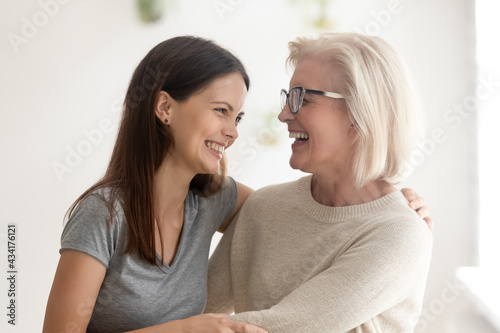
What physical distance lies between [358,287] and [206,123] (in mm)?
644

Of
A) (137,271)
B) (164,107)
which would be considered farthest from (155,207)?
(164,107)

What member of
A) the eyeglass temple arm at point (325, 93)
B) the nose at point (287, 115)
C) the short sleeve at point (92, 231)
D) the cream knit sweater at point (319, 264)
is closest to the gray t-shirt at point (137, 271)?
the short sleeve at point (92, 231)

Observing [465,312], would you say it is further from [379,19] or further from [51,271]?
[51,271]

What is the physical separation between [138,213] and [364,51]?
0.77 m

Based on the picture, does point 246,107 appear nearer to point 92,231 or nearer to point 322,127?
point 322,127

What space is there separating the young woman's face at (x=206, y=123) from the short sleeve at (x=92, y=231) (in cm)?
30

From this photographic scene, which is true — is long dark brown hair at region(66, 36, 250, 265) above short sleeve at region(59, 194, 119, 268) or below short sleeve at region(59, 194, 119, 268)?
above

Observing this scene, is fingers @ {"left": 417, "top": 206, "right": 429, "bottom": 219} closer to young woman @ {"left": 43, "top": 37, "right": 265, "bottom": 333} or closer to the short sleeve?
young woman @ {"left": 43, "top": 37, "right": 265, "bottom": 333}

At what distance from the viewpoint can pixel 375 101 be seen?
1.51 metres

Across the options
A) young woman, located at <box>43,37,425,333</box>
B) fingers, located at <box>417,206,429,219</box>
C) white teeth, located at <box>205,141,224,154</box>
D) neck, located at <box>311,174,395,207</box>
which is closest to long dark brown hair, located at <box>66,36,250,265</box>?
young woman, located at <box>43,37,425,333</box>

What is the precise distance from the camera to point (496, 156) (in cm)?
282

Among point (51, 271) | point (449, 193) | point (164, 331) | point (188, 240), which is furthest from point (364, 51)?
point (51, 271)

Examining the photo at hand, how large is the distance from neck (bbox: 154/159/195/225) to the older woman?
0.25 m

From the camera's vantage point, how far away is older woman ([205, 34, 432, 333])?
1333 mm
